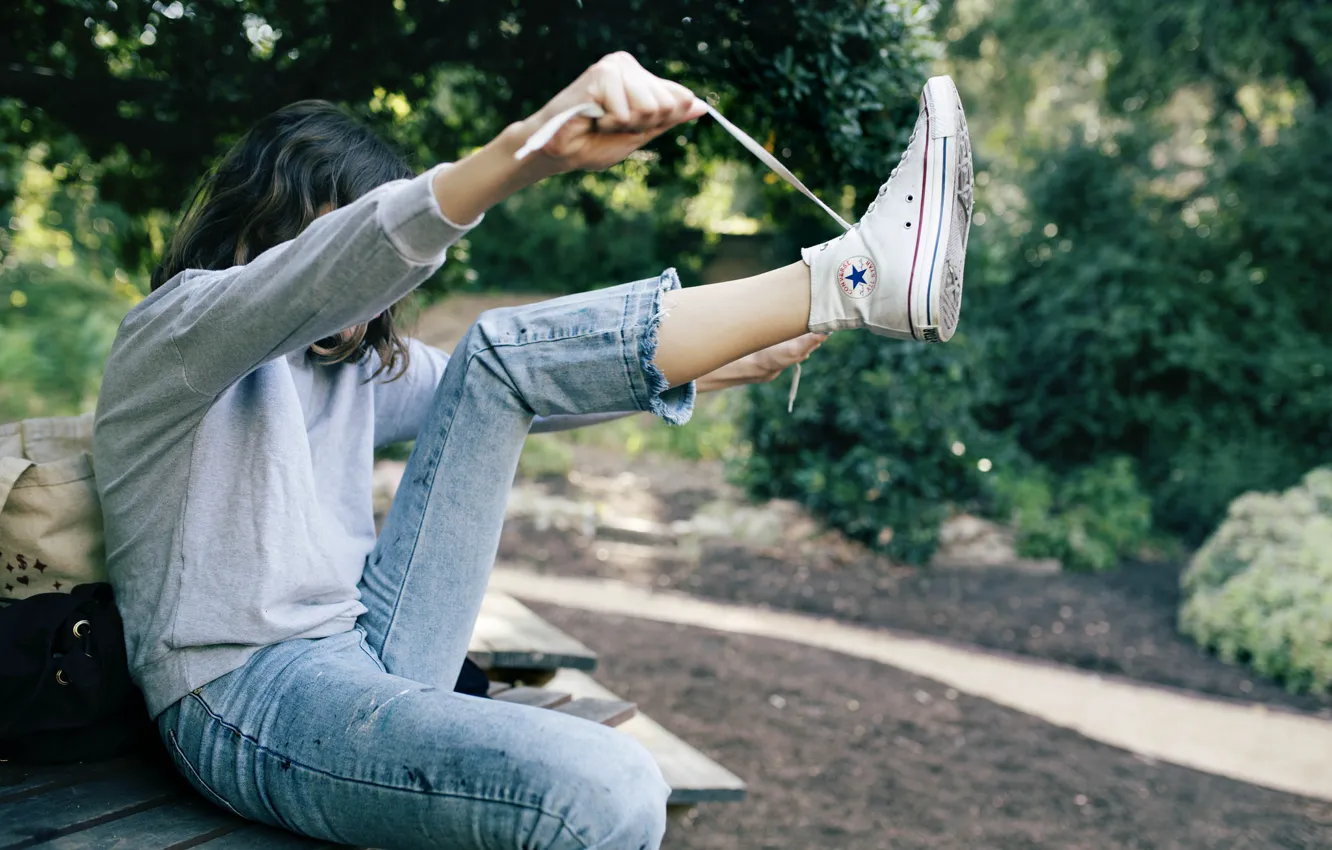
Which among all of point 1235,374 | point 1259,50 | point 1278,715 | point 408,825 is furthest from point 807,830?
point 1259,50

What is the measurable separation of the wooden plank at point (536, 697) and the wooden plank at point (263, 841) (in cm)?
67

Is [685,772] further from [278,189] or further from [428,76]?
[428,76]

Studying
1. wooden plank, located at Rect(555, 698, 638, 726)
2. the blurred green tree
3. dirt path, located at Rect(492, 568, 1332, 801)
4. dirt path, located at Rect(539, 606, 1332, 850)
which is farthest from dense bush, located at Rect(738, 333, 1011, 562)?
wooden plank, located at Rect(555, 698, 638, 726)

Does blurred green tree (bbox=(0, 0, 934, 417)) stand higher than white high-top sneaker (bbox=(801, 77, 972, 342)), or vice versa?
blurred green tree (bbox=(0, 0, 934, 417))

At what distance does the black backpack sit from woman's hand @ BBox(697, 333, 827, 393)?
1.15m

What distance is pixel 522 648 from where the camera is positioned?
259 centimetres

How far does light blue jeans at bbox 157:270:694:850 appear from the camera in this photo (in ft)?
4.31

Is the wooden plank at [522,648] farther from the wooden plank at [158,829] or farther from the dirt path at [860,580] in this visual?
the dirt path at [860,580]

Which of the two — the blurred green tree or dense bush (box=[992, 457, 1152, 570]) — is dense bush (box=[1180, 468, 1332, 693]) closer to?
dense bush (box=[992, 457, 1152, 570])

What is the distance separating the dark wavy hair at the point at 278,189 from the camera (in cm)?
170

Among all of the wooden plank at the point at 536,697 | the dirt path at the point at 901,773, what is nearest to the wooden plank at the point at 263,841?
the wooden plank at the point at 536,697

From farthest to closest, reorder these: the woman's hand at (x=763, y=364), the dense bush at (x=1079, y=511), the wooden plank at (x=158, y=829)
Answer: the dense bush at (x=1079, y=511), the woman's hand at (x=763, y=364), the wooden plank at (x=158, y=829)

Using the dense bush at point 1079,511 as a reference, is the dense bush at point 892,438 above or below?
above

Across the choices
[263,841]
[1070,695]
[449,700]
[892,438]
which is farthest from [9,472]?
[892,438]
